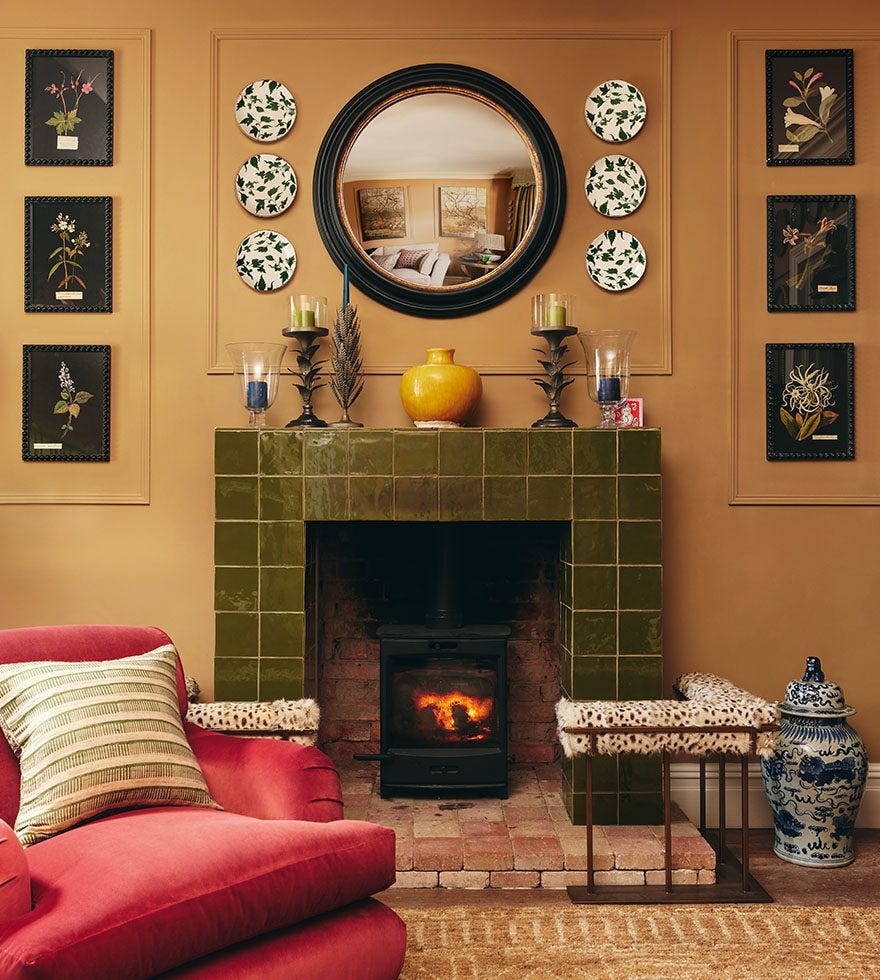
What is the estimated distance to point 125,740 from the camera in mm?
2023

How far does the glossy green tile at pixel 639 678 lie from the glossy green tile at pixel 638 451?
24.0 inches

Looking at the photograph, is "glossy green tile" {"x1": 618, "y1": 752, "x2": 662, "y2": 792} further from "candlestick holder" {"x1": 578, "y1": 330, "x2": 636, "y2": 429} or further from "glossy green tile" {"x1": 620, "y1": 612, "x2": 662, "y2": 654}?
"candlestick holder" {"x1": 578, "y1": 330, "x2": 636, "y2": 429}

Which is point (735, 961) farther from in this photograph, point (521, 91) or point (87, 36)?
point (87, 36)

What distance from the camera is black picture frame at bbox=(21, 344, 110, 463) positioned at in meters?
3.33

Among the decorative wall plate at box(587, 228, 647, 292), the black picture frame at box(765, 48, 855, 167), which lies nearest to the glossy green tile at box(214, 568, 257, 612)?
the decorative wall plate at box(587, 228, 647, 292)

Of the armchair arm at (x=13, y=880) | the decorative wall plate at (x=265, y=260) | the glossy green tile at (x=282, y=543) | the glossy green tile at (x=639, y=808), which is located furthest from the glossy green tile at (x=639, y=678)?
the armchair arm at (x=13, y=880)

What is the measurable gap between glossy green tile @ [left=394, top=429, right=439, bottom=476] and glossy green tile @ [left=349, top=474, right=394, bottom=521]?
0.19ft

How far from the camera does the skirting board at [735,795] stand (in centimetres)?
334

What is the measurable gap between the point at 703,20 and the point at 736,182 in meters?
0.59

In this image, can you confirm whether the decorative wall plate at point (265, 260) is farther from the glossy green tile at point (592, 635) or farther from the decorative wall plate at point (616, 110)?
the glossy green tile at point (592, 635)

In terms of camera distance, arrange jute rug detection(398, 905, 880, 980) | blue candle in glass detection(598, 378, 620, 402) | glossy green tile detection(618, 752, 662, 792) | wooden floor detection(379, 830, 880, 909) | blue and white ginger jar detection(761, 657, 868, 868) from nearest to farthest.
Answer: jute rug detection(398, 905, 880, 980) → wooden floor detection(379, 830, 880, 909) → blue and white ginger jar detection(761, 657, 868, 868) → glossy green tile detection(618, 752, 662, 792) → blue candle in glass detection(598, 378, 620, 402)

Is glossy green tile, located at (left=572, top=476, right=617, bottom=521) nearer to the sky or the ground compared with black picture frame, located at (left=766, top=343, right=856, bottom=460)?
nearer to the ground

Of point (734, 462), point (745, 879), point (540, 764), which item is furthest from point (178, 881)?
point (734, 462)

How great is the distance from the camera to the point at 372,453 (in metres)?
3.04
